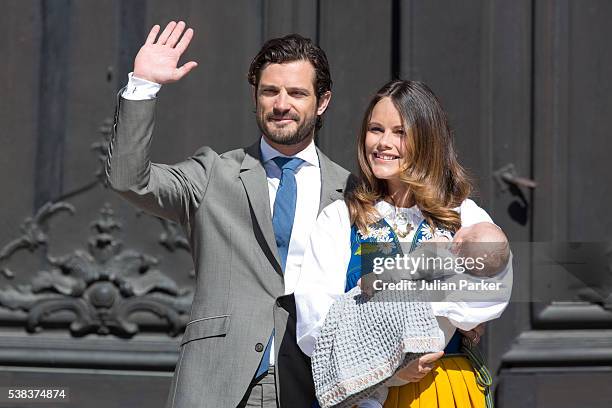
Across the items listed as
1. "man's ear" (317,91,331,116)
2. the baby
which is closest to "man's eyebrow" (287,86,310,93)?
"man's ear" (317,91,331,116)

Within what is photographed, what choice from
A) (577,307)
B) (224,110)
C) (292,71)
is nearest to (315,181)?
(292,71)

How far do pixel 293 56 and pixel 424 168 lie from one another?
570 mm

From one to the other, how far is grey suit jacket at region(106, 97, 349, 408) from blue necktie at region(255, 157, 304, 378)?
3 cm

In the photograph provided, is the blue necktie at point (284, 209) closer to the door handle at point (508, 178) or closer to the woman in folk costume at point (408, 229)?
the woman in folk costume at point (408, 229)

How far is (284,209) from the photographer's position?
3.39 metres

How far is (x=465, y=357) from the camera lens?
3.12 meters

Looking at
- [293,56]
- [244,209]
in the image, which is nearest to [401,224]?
[244,209]

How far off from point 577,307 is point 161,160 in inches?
78.0

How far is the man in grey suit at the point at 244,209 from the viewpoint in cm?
324

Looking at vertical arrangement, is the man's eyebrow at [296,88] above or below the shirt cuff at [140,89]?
above

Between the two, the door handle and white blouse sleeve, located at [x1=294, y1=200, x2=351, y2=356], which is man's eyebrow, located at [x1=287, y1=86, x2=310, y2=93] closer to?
white blouse sleeve, located at [x1=294, y1=200, x2=351, y2=356]

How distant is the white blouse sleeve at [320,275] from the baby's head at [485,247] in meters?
0.32

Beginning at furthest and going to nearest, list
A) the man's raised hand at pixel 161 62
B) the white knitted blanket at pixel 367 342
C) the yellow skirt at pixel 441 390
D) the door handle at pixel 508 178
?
the door handle at pixel 508 178
the man's raised hand at pixel 161 62
the yellow skirt at pixel 441 390
the white knitted blanket at pixel 367 342

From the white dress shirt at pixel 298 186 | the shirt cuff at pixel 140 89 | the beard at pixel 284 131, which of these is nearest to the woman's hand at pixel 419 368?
the white dress shirt at pixel 298 186
